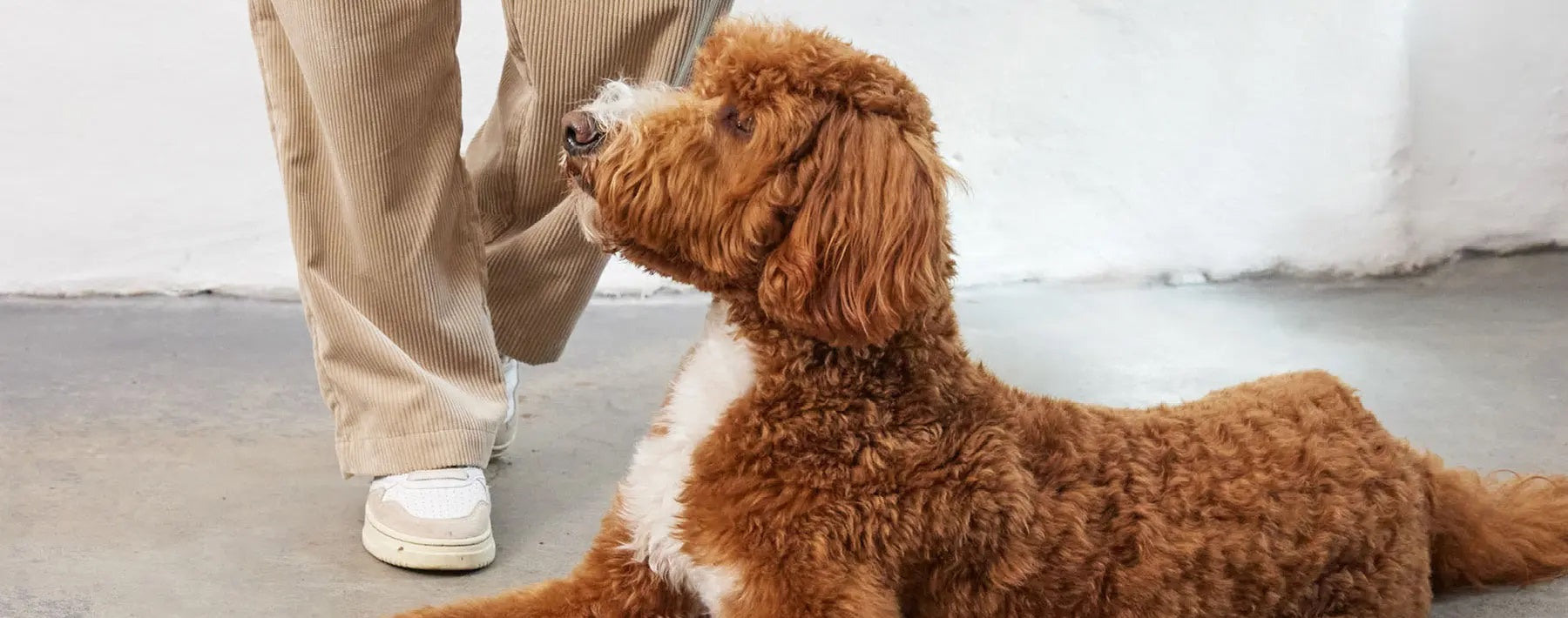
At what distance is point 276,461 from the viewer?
82.3 inches

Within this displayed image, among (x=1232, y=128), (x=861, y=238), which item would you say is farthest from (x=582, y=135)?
(x=1232, y=128)

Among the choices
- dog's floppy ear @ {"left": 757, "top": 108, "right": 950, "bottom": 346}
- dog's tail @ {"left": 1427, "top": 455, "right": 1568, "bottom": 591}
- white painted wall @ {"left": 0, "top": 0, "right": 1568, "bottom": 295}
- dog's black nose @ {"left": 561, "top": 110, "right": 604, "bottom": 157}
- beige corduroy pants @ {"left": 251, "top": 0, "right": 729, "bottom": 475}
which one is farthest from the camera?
white painted wall @ {"left": 0, "top": 0, "right": 1568, "bottom": 295}

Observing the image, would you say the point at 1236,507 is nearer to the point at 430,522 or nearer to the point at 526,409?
the point at 430,522

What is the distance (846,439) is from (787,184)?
0.74 ft

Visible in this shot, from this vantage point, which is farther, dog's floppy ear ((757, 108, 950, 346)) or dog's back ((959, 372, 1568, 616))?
dog's back ((959, 372, 1568, 616))

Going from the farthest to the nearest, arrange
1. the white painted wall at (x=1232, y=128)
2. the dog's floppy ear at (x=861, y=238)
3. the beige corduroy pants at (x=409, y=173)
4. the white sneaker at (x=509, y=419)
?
the white painted wall at (x=1232, y=128) < the white sneaker at (x=509, y=419) < the beige corduroy pants at (x=409, y=173) < the dog's floppy ear at (x=861, y=238)

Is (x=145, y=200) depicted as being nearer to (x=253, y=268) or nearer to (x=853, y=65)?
(x=253, y=268)

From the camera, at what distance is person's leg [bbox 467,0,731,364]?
1.67 meters

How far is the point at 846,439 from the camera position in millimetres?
1165

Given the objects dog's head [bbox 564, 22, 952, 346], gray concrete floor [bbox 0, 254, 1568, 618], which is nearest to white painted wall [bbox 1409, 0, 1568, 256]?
gray concrete floor [bbox 0, 254, 1568, 618]

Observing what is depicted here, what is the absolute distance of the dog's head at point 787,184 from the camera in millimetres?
1085

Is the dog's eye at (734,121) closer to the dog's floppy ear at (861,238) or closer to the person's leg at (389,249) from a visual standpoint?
the dog's floppy ear at (861,238)

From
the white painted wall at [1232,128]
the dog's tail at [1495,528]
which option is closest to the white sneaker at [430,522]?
the dog's tail at [1495,528]

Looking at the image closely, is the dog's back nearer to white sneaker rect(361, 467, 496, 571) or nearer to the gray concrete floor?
the gray concrete floor
